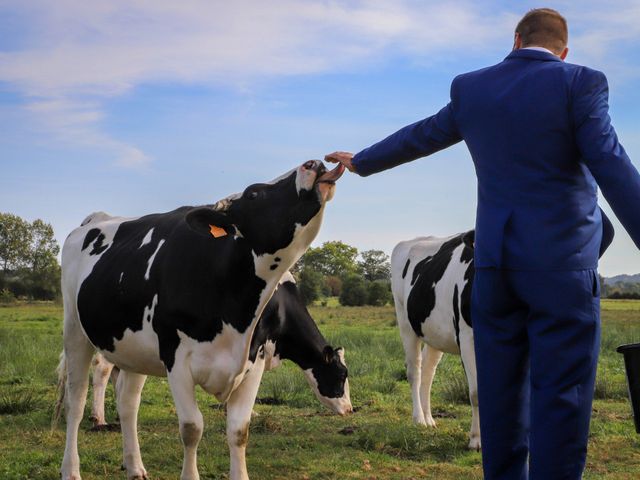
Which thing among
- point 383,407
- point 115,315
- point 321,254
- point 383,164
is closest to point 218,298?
point 115,315

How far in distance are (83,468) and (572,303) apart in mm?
4865

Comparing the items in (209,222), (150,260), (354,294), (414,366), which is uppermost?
(209,222)

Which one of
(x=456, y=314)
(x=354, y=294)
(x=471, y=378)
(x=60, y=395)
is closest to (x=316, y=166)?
(x=471, y=378)

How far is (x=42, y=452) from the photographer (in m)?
7.78

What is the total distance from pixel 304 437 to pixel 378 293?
4660 cm

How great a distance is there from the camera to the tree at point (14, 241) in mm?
72625

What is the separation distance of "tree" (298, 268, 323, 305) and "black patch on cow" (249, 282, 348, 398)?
42509mm

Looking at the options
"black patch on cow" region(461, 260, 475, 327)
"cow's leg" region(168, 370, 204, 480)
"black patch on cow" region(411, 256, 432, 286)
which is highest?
"black patch on cow" region(411, 256, 432, 286)

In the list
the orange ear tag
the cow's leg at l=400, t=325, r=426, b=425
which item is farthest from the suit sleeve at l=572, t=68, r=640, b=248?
the cow's leg at l=400, t=325, r=426, b=425

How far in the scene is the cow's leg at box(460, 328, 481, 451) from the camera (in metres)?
8.29

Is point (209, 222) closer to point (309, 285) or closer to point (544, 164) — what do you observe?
point (544, 164)

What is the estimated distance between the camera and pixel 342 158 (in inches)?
190

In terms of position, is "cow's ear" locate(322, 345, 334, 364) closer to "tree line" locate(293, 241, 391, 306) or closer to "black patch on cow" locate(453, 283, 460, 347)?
"black patch on cow" locate(453, 283, 460, 347)

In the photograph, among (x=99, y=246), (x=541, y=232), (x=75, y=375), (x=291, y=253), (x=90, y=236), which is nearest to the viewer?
(x=541, y=232)
